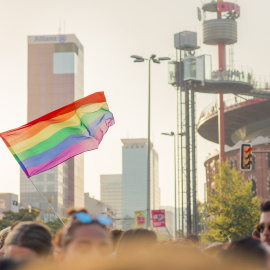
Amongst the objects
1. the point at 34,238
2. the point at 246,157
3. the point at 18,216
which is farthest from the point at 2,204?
the point at 34,238

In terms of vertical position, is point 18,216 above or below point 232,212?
below

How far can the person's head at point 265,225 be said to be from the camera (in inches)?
212

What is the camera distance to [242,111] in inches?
3895

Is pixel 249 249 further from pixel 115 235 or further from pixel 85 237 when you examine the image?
pixel 115 235

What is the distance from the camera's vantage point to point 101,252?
3.22m

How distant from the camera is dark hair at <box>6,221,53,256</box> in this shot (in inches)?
151

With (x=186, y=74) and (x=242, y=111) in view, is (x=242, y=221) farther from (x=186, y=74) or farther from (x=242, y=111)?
(x=242, y=111)

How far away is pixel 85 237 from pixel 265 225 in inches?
95.4

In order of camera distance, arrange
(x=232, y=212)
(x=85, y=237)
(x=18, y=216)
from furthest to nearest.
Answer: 1. (x=18, y=216)
2. (x=232, y=212)
3. (x=85, y=237)

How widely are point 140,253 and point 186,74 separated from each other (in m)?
89.0

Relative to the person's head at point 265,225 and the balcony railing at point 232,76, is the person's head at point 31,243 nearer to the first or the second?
the person's head at point 265,225

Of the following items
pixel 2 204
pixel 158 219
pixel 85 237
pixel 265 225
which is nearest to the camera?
pixel 85 237

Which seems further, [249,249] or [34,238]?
[34,238]

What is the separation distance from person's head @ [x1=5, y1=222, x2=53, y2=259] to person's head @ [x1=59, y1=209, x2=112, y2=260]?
0.24 metres
